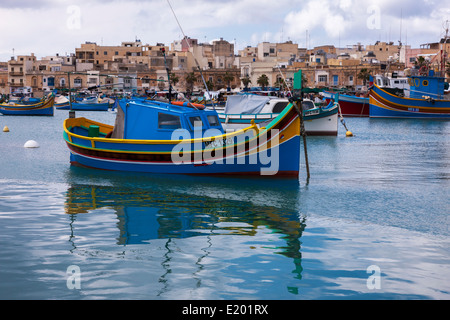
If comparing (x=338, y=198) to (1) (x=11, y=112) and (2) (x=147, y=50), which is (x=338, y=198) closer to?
(1) (x=11, y=112)

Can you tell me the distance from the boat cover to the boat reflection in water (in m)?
15.9

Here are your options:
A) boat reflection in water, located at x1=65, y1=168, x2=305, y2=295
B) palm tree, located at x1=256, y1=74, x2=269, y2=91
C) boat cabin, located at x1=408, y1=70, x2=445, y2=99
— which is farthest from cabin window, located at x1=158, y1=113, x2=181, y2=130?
palm tree, located at x1=256, y1=74, x2=269, y2=91

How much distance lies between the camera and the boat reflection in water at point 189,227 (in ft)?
37.8

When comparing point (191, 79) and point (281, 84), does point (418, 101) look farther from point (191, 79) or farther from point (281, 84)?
point (191, 79)

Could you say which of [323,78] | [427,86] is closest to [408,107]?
[427,86]

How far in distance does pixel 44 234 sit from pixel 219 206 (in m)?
5.29

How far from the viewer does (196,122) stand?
20875 mm

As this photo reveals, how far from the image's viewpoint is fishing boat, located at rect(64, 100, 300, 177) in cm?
1967

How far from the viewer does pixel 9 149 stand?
1270 inches

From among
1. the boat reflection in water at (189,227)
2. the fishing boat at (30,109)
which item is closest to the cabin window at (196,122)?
the boat reflection in water at (189,227)

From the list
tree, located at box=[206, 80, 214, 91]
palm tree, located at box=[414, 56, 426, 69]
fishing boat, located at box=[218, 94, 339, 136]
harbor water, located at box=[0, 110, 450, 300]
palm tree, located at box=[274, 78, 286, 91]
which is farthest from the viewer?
tree, located at box=[206, 80, 214, 91]

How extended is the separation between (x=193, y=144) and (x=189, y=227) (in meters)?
6.38

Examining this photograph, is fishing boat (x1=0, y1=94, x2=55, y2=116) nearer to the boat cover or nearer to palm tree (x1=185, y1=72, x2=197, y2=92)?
the boat cover

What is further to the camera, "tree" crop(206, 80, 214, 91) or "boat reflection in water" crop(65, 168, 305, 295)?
"tree" crop(206, 80, 214, 91)
